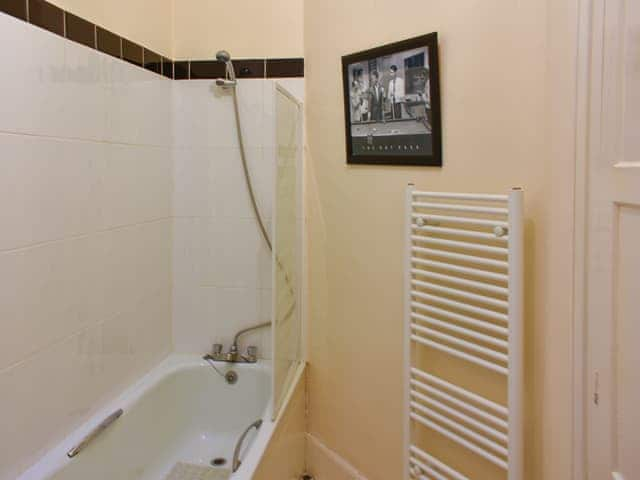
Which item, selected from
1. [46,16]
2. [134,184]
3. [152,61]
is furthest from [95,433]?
[152,61]

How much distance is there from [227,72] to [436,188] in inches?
50.6

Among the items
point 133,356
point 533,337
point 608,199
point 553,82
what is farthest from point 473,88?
point 133,356

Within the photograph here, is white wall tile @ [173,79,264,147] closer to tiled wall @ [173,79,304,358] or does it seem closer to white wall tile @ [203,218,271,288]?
tiled wall @ [173,79,304,358]

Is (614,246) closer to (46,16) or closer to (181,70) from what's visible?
(46,16)

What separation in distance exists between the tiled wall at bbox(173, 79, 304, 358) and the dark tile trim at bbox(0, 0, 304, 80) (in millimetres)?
58

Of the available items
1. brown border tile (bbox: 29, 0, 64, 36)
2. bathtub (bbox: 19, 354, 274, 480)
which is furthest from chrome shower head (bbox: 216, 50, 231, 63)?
bathtub (bbox: 19, 354, 274, 480)

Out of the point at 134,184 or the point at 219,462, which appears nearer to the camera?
the point at 134,184

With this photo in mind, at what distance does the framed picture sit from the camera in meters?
1.61

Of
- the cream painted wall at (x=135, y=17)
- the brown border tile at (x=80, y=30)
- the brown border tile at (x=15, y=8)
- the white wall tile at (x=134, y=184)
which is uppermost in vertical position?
the cream painted wall at (x=135, y=17)

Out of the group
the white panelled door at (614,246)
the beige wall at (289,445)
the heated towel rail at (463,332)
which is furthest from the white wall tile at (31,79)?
the white panelled door at (614,246)

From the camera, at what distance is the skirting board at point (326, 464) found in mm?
2123

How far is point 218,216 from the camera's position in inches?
96.1

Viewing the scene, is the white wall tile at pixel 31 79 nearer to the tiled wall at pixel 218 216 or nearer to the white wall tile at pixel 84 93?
the white wall tile at pixel 84 93

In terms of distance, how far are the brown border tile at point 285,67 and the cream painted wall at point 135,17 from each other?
0.53 metres
